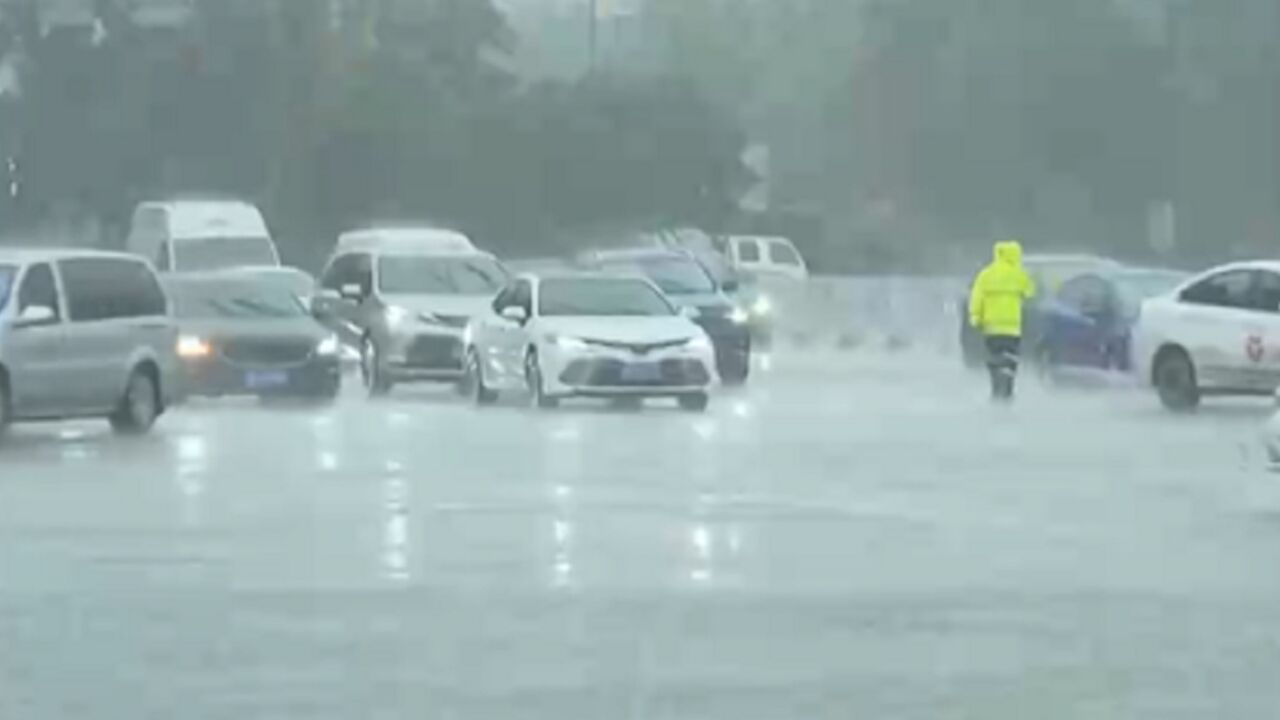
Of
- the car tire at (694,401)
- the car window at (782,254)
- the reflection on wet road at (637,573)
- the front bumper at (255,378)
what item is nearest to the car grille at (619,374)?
the car tire at (694,401)

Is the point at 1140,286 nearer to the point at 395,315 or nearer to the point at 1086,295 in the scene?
the point at 1086,295

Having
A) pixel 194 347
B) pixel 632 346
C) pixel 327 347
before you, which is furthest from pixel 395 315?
pixel 632 346

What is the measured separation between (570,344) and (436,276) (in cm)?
769

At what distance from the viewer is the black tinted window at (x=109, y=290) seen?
30359 mm

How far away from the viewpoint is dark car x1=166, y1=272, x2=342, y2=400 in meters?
37.2

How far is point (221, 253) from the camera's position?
183 ft

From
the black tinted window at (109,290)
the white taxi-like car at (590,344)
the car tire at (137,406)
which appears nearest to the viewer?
the black tinted window at (109,290)

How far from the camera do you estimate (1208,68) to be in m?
88.9

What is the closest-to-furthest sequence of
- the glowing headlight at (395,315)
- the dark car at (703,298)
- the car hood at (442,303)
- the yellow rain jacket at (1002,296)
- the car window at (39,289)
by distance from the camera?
the car window at (39,289) < the yellow rain jacket at (1002,296) < the glowing headlight at (395,315) < the car hood at (442,303) < the dark car at (703,298)

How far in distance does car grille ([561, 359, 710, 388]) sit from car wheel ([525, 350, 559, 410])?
44cm

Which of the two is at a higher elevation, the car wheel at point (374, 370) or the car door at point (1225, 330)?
the car door at point (1225, 330)

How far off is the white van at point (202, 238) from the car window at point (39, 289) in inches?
896

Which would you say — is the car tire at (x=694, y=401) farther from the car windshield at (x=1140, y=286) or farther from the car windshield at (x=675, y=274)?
the car windshield at (x=675, y=274)

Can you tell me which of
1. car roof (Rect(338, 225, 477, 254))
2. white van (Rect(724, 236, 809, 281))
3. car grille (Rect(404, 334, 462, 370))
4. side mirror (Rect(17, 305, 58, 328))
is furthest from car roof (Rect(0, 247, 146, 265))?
white van (Rect(724, 236, 809, 281))
